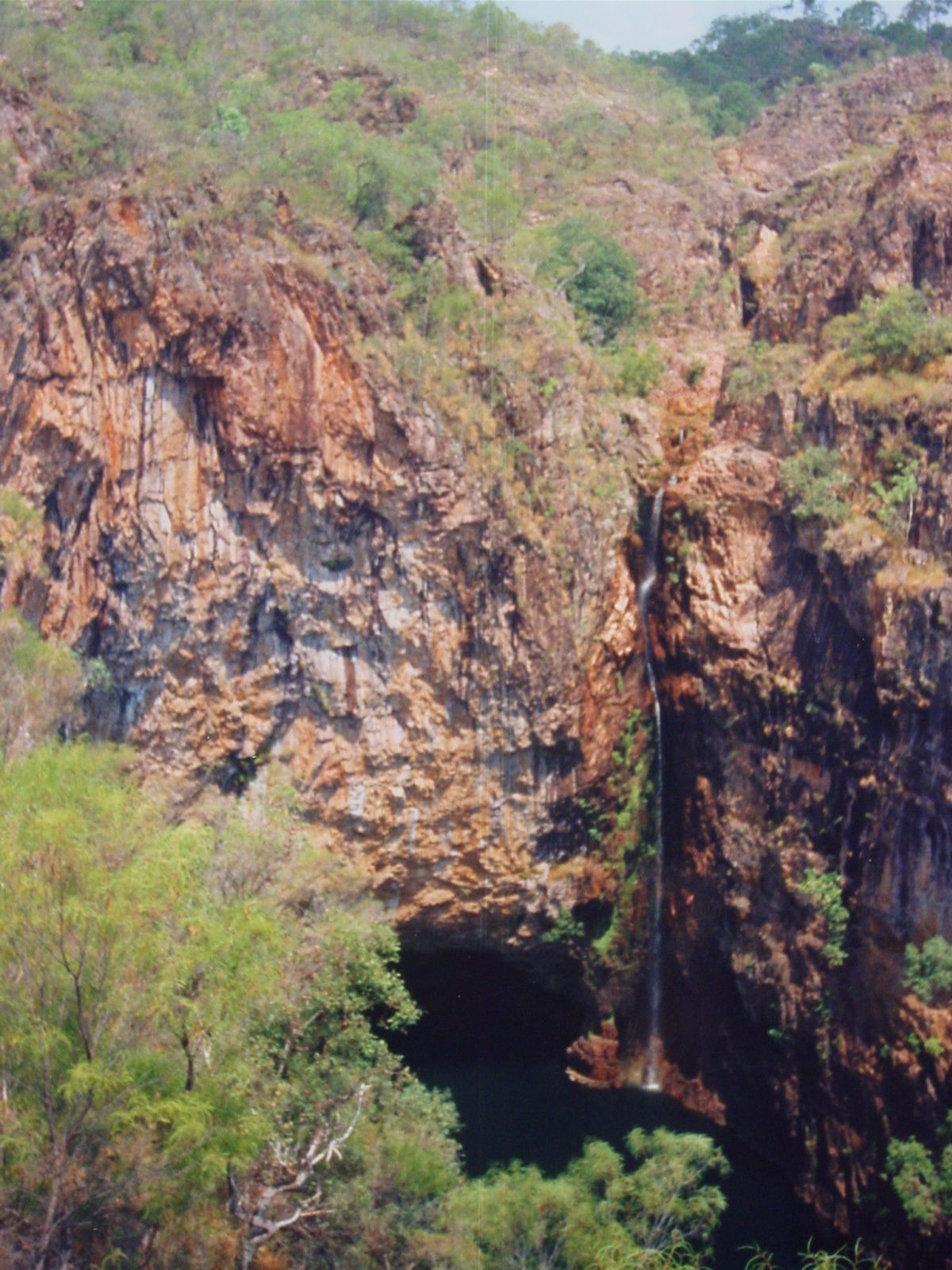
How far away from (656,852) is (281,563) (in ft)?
23.1

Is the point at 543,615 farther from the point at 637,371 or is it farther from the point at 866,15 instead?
the point at 866,15

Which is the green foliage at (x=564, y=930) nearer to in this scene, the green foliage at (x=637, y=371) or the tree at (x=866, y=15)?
the green foliage at (x=637, y=371)

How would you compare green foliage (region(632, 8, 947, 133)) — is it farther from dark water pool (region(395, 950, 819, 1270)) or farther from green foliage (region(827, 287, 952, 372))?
dark water pool (region(395, 950, 819, 1270))

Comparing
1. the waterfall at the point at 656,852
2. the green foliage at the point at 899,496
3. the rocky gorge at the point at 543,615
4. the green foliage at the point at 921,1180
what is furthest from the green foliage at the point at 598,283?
the green foliage at the point at 921,1180

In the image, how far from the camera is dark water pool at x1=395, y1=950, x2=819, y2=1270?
15602mm

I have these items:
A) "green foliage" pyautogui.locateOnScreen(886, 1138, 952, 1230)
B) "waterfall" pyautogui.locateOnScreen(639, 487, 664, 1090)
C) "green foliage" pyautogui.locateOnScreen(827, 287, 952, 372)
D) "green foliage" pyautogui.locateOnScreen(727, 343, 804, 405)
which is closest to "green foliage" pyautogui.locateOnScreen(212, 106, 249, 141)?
"green foliage" pyautogui.locateOnScreen(727, 343, 804, 405)

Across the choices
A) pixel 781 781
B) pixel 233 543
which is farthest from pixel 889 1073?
pixel 233 543

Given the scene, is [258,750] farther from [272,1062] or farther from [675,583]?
[675,583]

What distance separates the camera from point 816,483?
16.4m

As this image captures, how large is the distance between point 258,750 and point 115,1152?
7.49m

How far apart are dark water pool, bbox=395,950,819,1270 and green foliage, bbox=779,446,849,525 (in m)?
8.19

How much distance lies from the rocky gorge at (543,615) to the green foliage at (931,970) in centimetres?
35

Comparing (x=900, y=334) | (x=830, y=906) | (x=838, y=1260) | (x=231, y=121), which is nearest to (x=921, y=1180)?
(x=838, y=1260)

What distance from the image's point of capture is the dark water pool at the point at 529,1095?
15602mm
